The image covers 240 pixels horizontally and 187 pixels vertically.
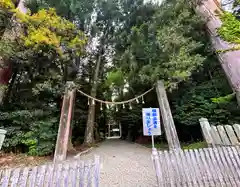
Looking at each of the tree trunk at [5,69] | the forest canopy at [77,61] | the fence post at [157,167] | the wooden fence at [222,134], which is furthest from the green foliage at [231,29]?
the tree trunk at [5,69]

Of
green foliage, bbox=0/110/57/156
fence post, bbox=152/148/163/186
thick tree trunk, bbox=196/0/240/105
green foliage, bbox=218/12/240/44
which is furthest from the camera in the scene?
green foliage, bbox=0/110/57/156

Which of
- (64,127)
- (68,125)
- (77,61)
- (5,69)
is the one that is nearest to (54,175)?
(64,127)

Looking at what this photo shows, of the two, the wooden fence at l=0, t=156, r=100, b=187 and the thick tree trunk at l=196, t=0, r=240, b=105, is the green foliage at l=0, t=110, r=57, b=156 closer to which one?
the wooden fence at l=0, t=156, r=100, b=187

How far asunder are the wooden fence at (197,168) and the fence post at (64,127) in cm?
385

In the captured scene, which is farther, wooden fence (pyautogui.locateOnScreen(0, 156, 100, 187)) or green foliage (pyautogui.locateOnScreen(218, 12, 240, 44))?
green foliage (pyautogui.locateOnScreen(218, 12, 240, 44))

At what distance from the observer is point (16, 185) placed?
1878mm

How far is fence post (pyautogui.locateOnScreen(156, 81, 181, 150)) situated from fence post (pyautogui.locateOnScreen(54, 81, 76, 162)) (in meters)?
3.78

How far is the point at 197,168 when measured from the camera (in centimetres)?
247

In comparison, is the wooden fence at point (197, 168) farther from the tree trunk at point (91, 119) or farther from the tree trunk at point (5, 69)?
the tree trunk at point (91, 119)

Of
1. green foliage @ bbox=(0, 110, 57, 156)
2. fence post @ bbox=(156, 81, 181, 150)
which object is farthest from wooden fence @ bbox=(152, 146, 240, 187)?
green foliage @ bbox=(0, 110, 57, 156)

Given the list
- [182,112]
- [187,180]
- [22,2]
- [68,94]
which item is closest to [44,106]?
[68,94]

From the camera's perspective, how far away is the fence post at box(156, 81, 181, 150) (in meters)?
5.31

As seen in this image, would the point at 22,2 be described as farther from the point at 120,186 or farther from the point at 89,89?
the point at 120,186

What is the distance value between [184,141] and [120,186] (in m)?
6.73
